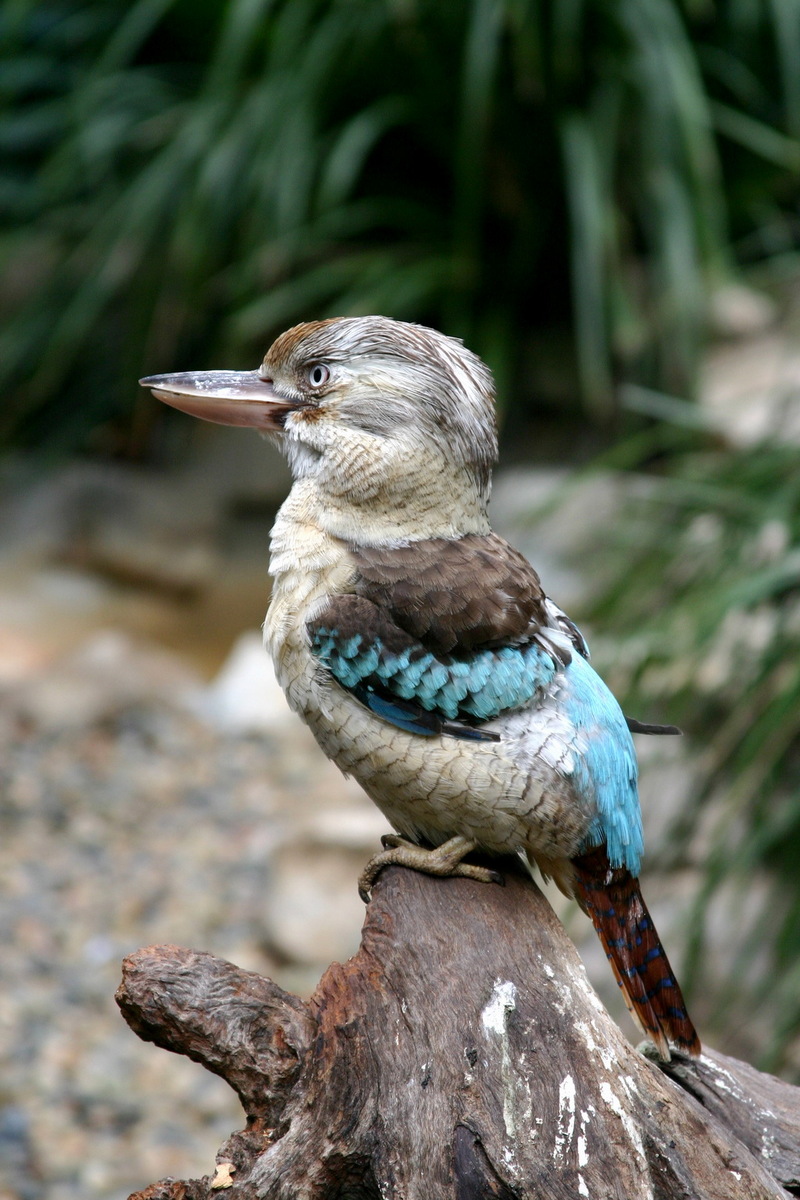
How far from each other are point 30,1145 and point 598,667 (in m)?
1.83

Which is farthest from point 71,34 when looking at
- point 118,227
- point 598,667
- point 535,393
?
point 598,667

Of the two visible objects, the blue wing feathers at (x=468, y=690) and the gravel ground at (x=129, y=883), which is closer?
the blue wing feathers at (x=468, y=690)

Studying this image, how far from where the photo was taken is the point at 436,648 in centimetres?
182

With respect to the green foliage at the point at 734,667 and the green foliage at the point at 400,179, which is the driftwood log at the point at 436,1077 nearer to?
the green foliage at the point at 734,667

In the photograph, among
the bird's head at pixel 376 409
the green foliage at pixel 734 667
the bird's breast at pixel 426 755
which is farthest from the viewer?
the green foliage at pixel 734 667

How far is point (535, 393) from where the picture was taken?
5.48 metres

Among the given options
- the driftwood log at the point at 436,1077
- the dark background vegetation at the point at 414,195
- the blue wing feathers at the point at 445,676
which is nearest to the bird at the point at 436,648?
the blue wing feathers at the point at 445,676

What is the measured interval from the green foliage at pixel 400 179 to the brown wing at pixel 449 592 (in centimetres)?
299

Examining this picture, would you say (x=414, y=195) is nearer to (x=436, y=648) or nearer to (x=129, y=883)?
(x=129, y=883)

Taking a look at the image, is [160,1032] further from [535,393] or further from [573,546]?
[535,393]

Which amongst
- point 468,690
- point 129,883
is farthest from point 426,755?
point 129,883

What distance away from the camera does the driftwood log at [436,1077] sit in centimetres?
159

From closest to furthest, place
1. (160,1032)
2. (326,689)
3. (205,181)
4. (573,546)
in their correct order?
(160,1032) → (326,689) → (573,546) → (205,181)

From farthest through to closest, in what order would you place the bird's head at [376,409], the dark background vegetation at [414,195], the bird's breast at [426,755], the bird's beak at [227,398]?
1. the dark background vegetation at [414,195]
2. the bird's beak at [227,398]
3. the bird's head at [376,409]
4. the bird's breast at [426,755]
